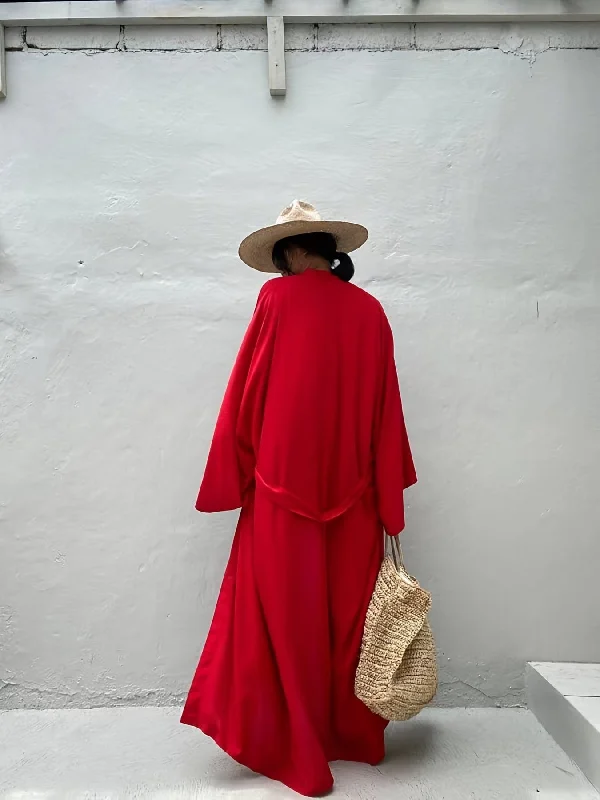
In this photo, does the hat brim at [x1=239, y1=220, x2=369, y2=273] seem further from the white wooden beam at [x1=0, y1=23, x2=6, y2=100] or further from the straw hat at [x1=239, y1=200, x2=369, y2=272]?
the white wooden beam at [x1=0, y1=23, x2=6, y2=100]

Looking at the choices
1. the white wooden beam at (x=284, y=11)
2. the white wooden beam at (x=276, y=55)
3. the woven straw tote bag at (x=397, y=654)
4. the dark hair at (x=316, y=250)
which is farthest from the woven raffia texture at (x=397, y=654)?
the white wooden beam at (x=284, y=11)

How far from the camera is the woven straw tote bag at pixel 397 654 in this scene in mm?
2346

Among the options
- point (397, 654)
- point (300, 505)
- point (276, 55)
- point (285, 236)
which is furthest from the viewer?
point (276, 55)

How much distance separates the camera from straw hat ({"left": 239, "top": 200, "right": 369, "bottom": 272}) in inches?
98.5

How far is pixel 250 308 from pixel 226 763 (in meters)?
1.71

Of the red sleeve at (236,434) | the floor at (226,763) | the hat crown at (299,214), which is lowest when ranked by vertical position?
the floor at (226,763)

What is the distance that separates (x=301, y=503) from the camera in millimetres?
2477

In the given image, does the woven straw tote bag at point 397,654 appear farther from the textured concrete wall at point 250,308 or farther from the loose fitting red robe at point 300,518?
the textured concrete wall at point 250,308

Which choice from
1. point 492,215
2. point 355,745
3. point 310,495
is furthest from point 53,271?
point 355,745

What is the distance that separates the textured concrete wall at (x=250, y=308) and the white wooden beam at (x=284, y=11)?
66 millimetres

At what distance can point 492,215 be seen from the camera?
3.28 metres

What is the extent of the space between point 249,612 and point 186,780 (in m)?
0.56

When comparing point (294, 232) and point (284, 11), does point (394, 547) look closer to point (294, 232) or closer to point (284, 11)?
point (294, 232)

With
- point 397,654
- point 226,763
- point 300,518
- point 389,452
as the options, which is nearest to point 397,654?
point 397,654
